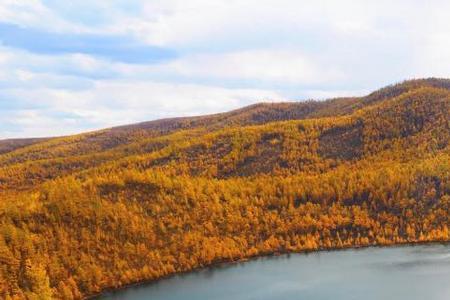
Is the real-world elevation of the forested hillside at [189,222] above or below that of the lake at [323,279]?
above

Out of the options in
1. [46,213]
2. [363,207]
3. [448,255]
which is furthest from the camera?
[363,207]

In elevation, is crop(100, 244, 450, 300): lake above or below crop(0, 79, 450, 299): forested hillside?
below

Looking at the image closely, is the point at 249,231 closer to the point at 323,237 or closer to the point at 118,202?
the point at 323,237

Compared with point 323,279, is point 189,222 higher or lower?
higher

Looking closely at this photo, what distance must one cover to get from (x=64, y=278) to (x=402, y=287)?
73.8 meters

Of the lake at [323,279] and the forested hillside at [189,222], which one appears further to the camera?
the forested hillside at [189,222]

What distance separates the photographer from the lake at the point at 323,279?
4520 inches

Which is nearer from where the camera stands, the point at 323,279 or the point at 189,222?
the point at 323,279

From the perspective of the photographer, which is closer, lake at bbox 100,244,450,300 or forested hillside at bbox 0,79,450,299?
lake at bbox 100,244,450,300

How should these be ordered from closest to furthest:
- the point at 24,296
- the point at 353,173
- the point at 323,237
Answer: the point at 24,296, the point at 323,237, the point at 353,173

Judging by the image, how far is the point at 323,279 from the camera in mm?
123625

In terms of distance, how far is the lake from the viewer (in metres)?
115

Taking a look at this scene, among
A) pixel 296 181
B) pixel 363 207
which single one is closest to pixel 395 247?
pixel 363 207

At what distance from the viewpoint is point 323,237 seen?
156 m
